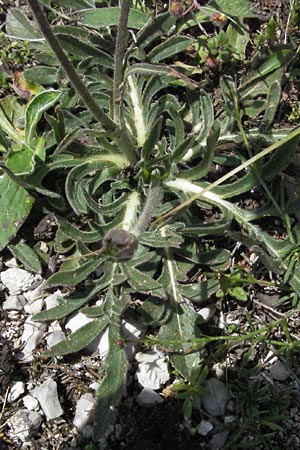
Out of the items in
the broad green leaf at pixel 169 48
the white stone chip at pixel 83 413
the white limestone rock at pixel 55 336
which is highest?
the broad green leaf at pixel 169 48

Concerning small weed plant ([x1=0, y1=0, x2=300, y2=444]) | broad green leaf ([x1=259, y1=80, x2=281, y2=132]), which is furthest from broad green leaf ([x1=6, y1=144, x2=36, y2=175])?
broad green leaf ([x1=259, y1=80, x2=281, y2=132])

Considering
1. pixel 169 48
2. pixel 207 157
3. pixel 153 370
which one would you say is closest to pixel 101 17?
pixel 169 48

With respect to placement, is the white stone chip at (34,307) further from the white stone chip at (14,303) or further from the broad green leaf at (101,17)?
the broad green leaf at (101,17)

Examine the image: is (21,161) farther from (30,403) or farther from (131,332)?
(30,403)

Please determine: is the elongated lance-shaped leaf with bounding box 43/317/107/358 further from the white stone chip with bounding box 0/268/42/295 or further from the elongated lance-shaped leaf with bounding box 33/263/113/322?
the white stone chip with bounding box 0/268/42/295

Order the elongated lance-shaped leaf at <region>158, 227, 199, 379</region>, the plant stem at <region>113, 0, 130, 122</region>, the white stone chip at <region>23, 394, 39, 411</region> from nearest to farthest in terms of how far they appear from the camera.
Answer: the plant stem at <region>113, 0, 130, 122</region> < the elongated lance-shaped leaf at <region>158, 227, 199, 379</region> < the white stone chip at <region>23, 394, 39, 411</region>

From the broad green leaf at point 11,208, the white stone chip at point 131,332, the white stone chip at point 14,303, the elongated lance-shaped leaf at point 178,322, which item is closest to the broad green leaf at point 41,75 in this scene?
the broad green leaf at point 11,208

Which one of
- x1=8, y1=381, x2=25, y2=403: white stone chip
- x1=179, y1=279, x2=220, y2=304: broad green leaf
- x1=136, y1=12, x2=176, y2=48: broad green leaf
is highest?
x1=136, y1=12, x2=176, y2=48: broad green leaf
